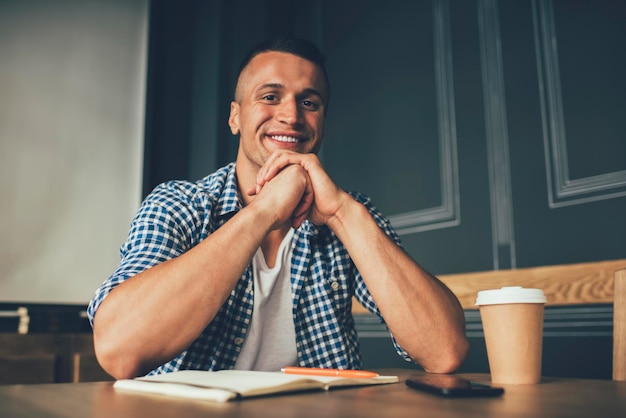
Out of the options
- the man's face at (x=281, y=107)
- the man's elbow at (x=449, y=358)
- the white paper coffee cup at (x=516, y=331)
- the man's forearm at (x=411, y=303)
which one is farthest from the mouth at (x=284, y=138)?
the white paper coffee cup at (x=516, y=331)

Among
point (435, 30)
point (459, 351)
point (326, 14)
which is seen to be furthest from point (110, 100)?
point (459, 351)

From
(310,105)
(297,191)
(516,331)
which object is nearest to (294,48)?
(310,105)

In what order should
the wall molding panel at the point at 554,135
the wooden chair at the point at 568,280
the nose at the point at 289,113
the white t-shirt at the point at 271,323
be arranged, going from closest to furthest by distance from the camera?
the white t-shirt at the point at 271,323 < the nose at the point at 289,113 < the wooden chair at the point at 568,280 < the wall molding panel at the point at 554,135

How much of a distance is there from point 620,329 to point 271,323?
0.77 m

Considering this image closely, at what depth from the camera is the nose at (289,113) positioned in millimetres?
1580

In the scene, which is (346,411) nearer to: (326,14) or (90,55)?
(90,55)

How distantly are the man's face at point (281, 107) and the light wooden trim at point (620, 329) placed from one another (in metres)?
0.88

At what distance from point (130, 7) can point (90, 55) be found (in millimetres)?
347

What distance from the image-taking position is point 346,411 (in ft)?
1.81

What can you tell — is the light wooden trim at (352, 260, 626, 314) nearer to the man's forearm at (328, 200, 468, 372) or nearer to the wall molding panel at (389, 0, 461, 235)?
the wall molding panel at (389, 0, 461, 235)

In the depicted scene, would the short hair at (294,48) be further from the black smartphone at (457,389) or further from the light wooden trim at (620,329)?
the black smartphone at (457,389)

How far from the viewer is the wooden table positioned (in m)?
0.54

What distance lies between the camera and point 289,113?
1.58 m

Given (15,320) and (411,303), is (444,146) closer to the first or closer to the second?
(411,303)
